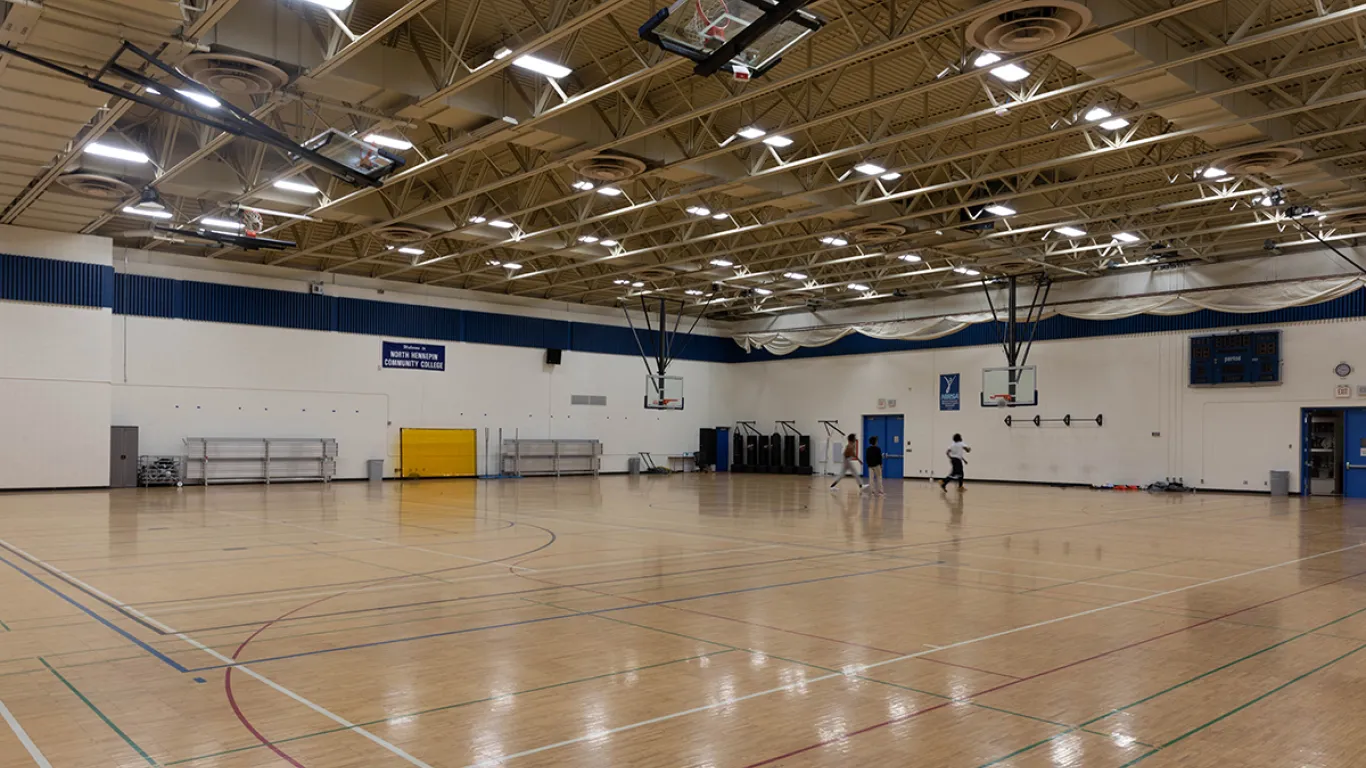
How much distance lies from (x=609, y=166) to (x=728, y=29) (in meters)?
9.33

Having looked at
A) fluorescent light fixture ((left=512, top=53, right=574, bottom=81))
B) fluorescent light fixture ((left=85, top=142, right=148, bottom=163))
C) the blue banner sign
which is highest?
fluorescent light fixture ((left=512, top=53, right=574, bottom=81))

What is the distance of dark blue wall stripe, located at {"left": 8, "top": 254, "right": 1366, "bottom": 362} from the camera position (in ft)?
80.7

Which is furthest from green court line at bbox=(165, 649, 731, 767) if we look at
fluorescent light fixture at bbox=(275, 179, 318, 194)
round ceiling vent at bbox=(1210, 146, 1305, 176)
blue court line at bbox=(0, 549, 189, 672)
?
fluorescent light fixture at bbox=(275, 179, 318, 194)

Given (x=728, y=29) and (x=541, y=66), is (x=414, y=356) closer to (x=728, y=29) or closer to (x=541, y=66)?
(x=541, y=66)

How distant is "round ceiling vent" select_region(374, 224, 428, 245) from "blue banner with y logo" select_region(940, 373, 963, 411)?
68.5 feet

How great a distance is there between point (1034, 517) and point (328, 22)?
16313 millimetres

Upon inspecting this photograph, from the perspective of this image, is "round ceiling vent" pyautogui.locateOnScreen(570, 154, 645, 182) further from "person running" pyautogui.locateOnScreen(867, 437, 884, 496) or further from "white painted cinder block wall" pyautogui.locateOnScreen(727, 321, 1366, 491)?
"white painted cinder block wall" pyautogui.locateOnScreen(727, 321, 1366, 491)

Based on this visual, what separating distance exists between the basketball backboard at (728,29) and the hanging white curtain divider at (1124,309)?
76.1 feet

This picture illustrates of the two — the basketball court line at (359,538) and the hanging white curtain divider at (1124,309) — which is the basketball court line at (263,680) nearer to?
the basketball court line at (359,538)

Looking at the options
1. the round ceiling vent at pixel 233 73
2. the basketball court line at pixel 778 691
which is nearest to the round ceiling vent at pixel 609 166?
the round ceiling vent at pixel 233 73

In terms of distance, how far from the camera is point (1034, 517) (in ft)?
64.0

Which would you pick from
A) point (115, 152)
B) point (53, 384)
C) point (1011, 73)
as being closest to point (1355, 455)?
point (1011, 73)

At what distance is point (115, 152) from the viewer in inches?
679

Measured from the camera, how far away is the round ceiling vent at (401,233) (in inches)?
933
